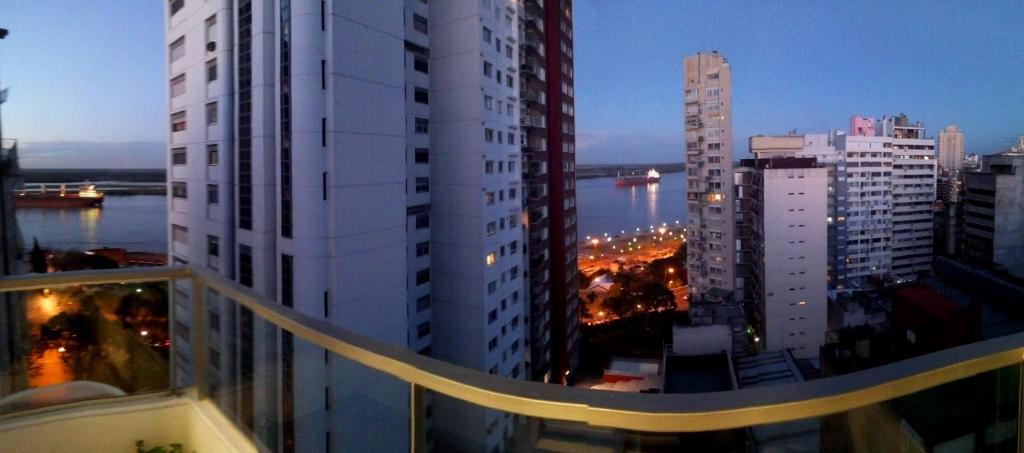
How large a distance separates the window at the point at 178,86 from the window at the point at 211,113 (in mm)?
805

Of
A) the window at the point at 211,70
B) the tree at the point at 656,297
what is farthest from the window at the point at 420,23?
the tree at the point at 656,297

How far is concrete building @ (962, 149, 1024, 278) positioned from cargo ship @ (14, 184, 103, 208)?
21.1 meters

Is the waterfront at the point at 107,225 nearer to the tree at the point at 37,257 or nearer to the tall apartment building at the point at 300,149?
the tree at the point at 37,257

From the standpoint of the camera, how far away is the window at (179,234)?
7207 millimetres

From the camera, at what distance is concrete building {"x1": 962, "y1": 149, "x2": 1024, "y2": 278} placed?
57.0 feet

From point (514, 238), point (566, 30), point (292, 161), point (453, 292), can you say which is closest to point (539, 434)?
point (292, 161)

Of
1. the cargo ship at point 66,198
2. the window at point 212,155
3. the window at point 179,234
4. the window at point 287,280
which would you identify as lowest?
the window at point 287,280

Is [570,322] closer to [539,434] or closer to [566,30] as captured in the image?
[566,30]

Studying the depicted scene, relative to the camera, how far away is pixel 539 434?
0.72m

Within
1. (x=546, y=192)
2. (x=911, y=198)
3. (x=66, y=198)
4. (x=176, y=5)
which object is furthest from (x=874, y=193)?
(x=66, y=198)

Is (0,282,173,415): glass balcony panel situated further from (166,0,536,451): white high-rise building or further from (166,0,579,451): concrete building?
(166,0,536,451): white high-rise building

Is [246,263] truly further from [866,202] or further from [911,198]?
[911,198]

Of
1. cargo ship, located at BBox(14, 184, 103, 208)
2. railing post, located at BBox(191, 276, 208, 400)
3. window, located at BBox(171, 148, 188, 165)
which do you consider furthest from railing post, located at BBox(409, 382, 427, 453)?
window, located at BBox(171, 148, 188, 165)

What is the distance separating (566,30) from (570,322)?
9.16 metres
